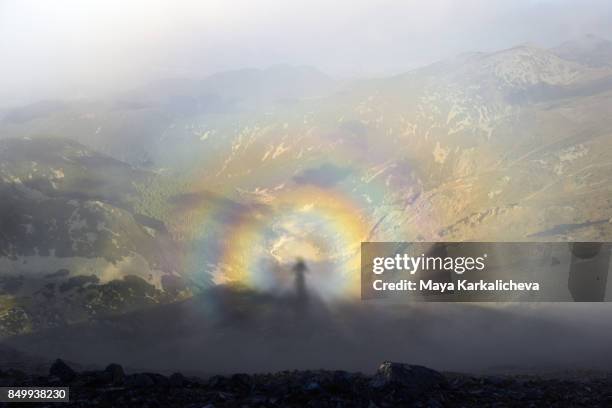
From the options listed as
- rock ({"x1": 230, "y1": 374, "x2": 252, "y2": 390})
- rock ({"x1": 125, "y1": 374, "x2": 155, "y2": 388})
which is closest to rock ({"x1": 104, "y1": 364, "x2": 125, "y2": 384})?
rock ({"x1": 125, "y1": 374, "x2": 155, "y2": 388})

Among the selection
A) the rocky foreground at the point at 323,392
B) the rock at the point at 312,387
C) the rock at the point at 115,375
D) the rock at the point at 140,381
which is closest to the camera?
the rocky foreground at the point at 323,392

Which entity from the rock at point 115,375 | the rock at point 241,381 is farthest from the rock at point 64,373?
the rock at point 241,381

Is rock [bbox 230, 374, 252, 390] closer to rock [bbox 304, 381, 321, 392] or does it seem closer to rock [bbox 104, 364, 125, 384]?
rock [bbox 304, 381, 321, 392]

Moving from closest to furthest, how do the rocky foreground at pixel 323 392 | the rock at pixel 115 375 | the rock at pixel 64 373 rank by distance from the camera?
the rocky foreground at pixel 323 392 < the rock at pixel 115 375 < the rock at pixel 64 373

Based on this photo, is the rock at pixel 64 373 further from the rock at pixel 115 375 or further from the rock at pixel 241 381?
the rock at pixel 241 381

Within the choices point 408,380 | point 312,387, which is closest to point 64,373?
point 312,387

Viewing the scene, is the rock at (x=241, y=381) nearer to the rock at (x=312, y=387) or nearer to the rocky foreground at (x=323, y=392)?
the rocky foreground at (x=323, y=392)

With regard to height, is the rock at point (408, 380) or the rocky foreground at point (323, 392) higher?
the rock at point (408, 380)

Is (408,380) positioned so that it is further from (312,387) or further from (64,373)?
(64,373)

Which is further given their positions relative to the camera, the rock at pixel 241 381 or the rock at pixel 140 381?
the rock at pixel 241 381
